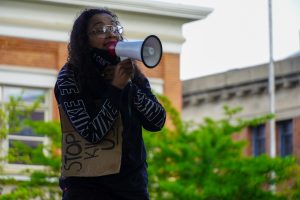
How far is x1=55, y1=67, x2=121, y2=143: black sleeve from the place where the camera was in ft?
20.1

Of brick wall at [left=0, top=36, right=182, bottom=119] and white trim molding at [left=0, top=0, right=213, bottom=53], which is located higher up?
white trim molding at [left=0, top=0, right=213, bottom=53]

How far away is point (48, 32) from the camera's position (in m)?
32.4

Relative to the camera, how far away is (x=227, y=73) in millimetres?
49188

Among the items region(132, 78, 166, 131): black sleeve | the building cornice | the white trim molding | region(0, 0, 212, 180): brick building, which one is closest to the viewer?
region(132, 78, 166, 131): black sleeve

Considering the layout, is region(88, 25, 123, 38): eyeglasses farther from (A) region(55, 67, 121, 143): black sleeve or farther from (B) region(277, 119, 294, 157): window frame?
(B) region(277, 119, 294, 157): window frame

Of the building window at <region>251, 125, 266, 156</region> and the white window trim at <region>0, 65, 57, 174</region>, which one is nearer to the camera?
the white window trim at <region>0, 65, 57, 174</region>

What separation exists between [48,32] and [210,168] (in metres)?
8.64

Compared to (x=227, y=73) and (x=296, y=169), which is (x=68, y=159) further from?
(x=227, y=73)


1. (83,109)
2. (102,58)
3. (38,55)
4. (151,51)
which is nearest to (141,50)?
(151,51)

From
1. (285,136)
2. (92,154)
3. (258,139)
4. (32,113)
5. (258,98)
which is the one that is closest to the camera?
(92,154)

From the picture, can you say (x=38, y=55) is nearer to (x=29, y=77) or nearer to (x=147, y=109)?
(x=29, y=77)

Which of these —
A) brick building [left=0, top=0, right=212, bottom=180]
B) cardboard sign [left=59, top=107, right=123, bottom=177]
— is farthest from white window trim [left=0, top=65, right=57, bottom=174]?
cardboard sign [left=59, top=107, right=123, bottom=177]

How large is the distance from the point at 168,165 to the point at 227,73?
24.0 m

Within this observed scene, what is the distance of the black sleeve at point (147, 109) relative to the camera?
6.23m
